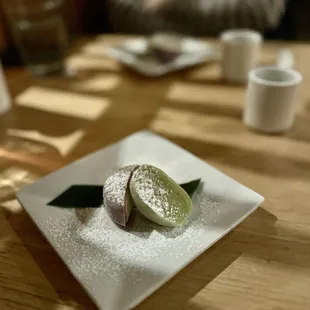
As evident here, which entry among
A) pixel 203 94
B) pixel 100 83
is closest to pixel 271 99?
pixel 203 94

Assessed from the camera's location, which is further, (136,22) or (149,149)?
(136,22)

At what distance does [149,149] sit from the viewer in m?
0.62

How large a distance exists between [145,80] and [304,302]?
27.1 inches

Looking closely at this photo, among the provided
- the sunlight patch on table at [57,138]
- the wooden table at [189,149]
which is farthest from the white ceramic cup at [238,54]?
the sunlight patch on table at [57,138]

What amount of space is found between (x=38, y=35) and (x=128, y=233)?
752mm

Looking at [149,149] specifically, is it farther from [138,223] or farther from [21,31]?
[21,31]

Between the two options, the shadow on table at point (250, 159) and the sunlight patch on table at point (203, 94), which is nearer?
the shadow on table at point (250, 159)

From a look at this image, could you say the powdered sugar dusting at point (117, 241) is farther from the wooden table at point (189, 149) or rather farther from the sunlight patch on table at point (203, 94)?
the sunlight patch on table at point (203, 94)

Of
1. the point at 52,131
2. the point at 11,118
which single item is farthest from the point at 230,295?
the point at 11,118

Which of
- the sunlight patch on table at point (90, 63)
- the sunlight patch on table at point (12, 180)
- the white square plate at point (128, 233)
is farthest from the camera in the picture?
the sunlight patch on table at point (90, 63)

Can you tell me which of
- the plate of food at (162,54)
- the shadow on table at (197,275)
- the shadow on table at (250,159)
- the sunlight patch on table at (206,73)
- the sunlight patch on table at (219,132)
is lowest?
the shadow on table at (197,275)

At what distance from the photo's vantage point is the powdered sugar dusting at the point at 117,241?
1.35ft

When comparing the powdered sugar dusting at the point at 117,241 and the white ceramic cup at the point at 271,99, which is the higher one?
the white ceramic cup at the point at 271,99

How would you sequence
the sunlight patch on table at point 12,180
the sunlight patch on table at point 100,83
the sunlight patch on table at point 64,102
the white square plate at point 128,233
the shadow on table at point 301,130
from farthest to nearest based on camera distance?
the sunlight patch on table at point 100,83 → the sunlight patch on table at point 64,102 → the shadow on table at point 301,130 → the sunlight patch on table at point 12,180 → the white square plate at point 128,233
